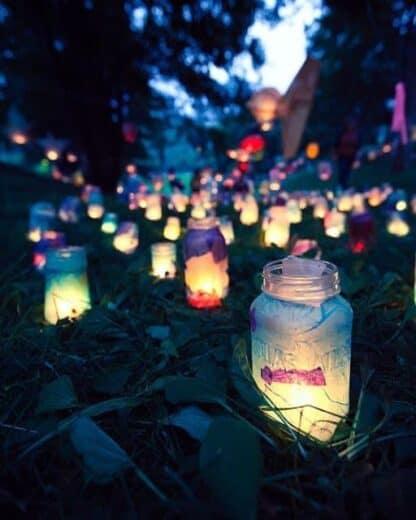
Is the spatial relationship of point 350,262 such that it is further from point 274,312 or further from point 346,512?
point 346,512

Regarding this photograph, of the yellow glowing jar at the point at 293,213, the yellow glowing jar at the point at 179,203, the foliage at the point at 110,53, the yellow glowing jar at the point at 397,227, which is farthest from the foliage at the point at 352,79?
the yellow glowing jar at the point at 397,227

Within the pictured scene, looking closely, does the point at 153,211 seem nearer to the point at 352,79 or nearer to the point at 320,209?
the point at 320,209

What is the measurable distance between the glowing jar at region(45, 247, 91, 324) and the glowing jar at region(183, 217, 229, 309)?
20.1 inches

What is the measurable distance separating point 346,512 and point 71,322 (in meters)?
1.26

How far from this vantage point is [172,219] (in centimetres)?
370

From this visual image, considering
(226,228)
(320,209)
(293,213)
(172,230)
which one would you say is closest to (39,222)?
(172,230)

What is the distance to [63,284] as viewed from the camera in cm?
187

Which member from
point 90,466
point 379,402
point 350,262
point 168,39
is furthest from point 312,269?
point 168,39

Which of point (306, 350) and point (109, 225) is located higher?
point (109, 225)

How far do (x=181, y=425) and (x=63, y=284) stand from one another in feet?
3.50

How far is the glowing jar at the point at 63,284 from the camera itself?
73.7 inches

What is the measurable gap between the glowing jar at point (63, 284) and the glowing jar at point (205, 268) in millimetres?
510

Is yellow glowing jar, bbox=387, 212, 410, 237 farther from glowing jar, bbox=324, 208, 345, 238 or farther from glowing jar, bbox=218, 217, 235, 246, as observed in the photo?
glowing jar, bbox=218, 217, 235, 246

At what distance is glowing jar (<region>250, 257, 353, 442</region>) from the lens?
99 centimetres
